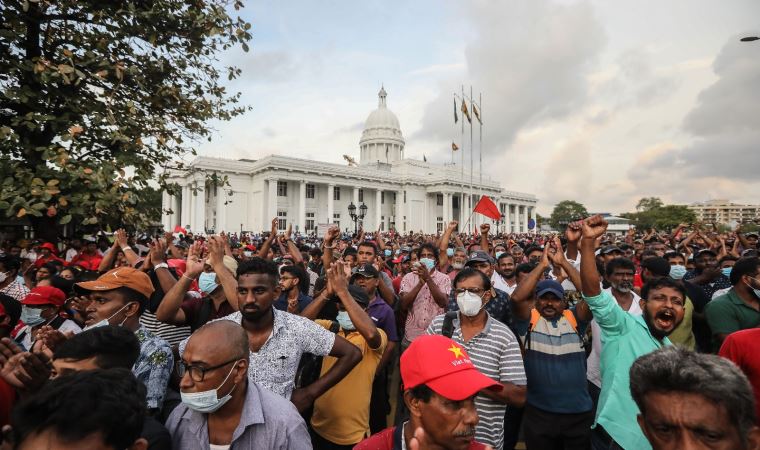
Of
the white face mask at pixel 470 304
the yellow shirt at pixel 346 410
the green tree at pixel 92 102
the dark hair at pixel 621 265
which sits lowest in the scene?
the yellow shirt at pixel 346 410

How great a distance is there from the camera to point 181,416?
1.90 metres

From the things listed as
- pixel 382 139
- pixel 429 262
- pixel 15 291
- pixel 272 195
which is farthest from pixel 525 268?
pixel 382 139

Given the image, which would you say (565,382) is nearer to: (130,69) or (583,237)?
(583,237)

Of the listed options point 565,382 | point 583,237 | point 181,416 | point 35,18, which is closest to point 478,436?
point 565,382

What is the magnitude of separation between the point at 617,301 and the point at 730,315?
2.82 ft

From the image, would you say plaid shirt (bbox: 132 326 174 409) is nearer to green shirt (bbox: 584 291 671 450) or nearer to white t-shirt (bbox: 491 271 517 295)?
green shirt (bbox: 584 291 671 450)

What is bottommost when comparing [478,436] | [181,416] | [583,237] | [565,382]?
[478,436]

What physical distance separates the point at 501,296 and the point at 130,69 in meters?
6.71

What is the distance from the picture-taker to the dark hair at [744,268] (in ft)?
11.4

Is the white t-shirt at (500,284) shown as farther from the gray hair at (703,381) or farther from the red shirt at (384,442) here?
the red shirt at (384,442)

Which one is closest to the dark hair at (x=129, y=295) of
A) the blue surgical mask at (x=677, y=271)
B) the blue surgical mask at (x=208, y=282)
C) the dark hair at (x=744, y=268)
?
the blue surgical mask at (x=208, y=282)

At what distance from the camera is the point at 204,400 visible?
1.84 meters

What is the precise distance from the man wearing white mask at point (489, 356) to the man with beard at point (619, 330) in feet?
1.79

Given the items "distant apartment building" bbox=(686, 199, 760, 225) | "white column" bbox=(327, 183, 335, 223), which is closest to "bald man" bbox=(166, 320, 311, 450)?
"white column" bbox=(327, 183, 335, 223)
